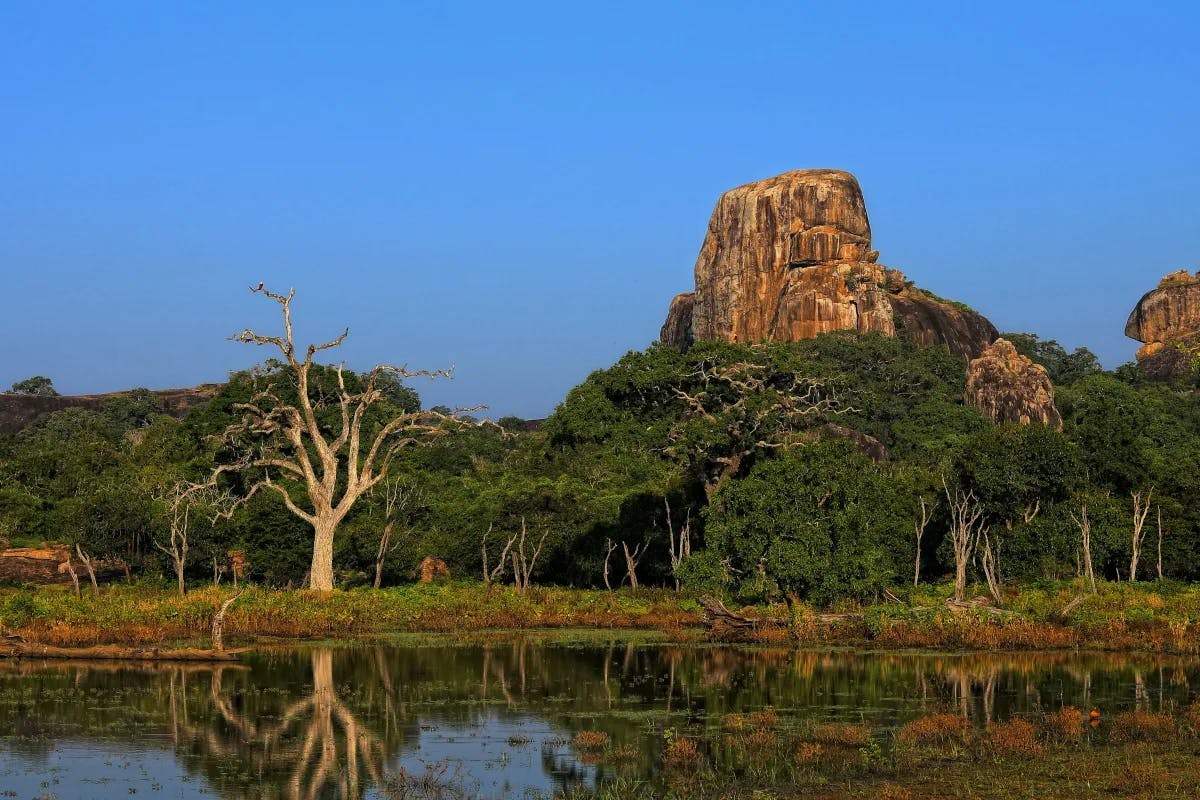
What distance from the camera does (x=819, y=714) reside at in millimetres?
24594

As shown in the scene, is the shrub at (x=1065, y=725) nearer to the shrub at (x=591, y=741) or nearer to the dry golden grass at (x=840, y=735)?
the dry golden grass at (x=840, y=735)

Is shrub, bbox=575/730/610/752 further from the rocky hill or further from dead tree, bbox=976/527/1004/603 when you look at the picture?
the rocky hill

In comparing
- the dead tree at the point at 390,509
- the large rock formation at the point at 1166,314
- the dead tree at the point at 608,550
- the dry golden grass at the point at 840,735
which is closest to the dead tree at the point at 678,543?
the dead tree at the point at 608,550

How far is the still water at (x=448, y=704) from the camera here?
784 inches

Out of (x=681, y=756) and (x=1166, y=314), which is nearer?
(x=681, y=756)

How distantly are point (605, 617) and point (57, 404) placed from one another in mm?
110163

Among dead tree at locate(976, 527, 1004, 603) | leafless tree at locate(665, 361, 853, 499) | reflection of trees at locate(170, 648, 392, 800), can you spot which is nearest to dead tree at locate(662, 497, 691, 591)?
leafless tree at locate(665, 361, 853, 499)

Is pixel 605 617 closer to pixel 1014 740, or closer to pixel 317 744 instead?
pixel 317 744

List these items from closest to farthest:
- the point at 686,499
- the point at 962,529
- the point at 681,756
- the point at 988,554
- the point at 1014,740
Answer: the point at 681,756, the point at 1014,740, the point at 962,529, the point at 988,554, the point at 686,499

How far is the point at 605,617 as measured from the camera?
41.6 m

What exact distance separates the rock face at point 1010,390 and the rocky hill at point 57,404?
68.7m

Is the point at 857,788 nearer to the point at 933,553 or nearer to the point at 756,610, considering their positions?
the point at 756,610

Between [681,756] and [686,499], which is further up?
[686,499]

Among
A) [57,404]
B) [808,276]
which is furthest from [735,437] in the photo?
[57,404]
